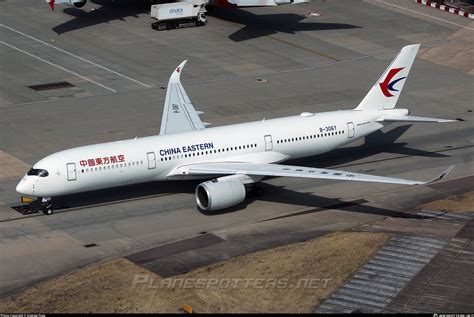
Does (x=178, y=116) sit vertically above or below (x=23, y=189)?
above

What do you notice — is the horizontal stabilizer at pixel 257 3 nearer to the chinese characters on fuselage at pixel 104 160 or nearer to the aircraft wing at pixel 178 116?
the aircraft wing at pixel 178 116

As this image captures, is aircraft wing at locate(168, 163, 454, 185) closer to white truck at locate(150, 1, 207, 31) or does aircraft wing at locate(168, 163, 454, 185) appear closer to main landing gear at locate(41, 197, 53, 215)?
main landing gear at locate(41, 197, 53, 215)

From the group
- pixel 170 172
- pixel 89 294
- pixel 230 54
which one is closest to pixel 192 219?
pixel 170 172

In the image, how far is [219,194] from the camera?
187ft

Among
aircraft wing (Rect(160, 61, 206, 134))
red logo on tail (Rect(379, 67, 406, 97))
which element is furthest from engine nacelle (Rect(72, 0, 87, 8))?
red logo on tail (Rect(379, 67, 406, 97))

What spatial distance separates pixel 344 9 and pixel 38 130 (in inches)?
2053

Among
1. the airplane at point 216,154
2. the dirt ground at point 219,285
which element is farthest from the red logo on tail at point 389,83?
the dirt ground at point 219,285

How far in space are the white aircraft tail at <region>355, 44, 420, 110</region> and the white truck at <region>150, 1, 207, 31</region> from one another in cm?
3885

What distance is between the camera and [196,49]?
316ft

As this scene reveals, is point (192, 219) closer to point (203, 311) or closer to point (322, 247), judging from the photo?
point (322, 247)

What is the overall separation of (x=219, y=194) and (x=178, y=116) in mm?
11226

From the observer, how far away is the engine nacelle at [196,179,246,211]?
56.9 metres

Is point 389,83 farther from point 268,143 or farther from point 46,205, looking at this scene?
point 46,205

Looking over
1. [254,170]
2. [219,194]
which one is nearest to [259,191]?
[254,170]
